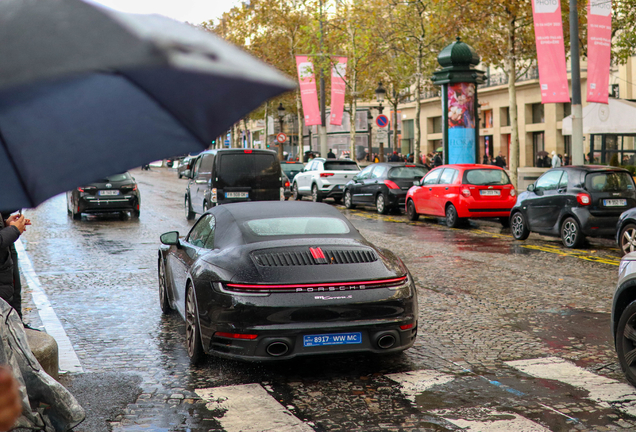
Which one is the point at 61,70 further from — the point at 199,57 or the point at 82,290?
the point at 82,290

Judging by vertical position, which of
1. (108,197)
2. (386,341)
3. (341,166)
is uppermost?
(341,166)

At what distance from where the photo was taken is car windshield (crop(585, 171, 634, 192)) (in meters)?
14.7

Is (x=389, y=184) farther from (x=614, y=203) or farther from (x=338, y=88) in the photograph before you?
(x=338, y=88)

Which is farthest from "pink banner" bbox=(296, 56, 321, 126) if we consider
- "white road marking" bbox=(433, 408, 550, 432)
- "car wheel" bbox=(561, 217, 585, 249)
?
"white road marking" bbox=(433, 408, 550, 432)

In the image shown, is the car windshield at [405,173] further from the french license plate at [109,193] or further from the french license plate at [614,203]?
the french license plate at [614,203]

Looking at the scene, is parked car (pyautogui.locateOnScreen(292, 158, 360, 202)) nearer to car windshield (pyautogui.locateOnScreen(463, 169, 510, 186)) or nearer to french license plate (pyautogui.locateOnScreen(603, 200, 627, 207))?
car windshield (pyautogui.locateOnScreen(463, 169, 510, 186))

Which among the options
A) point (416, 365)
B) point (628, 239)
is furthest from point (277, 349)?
point (628, 239)

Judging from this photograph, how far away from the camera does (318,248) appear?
6.22m

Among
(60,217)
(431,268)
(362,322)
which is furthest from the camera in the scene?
(60,217)

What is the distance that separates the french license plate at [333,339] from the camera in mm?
5840

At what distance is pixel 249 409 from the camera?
17.5ft

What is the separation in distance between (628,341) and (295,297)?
2497 millimetres

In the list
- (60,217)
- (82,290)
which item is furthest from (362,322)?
(60,217)

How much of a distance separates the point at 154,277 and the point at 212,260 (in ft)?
17.0
